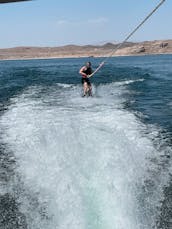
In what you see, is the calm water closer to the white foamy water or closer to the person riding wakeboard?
the white foamy water

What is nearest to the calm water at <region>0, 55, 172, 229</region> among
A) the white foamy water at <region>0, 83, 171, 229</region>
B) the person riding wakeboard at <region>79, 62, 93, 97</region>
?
the white foamy water at <region>0, 83, 171, 229</region>

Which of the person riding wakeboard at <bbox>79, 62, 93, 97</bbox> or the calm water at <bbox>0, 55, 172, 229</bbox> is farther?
the person riding wakeboard at <bbox>79, 62, 93, 97</bbox>

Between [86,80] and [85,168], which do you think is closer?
[85,168]

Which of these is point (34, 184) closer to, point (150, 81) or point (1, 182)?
point (1, 182)

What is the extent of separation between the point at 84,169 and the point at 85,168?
63 millimetres

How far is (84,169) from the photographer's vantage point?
11.0 meters

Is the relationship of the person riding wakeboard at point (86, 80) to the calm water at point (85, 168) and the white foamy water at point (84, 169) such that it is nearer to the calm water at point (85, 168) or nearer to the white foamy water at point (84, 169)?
the calm water at point (85, 168)

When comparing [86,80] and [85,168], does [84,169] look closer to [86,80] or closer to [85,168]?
[85,168]

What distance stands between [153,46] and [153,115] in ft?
425

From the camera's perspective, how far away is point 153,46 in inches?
5674

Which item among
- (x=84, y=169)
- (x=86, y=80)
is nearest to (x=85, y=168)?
(x=84, y=169)

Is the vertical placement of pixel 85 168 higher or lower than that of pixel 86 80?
lower

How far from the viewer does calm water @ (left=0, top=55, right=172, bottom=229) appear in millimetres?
9305

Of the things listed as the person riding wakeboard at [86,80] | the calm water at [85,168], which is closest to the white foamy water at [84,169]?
the calm water at [85,168]
